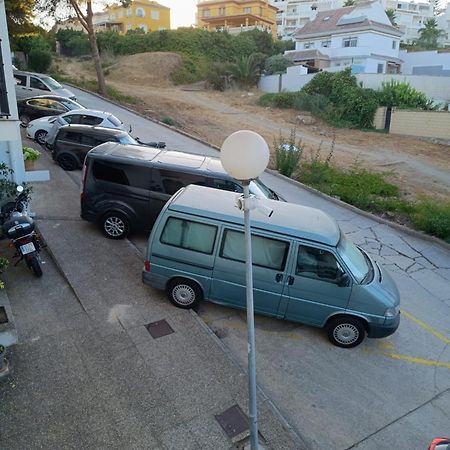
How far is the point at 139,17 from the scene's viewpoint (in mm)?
70750

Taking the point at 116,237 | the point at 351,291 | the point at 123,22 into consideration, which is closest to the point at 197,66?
the point at 123,22

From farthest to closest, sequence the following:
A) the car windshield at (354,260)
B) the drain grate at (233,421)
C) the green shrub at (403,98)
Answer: the green shrub at (403,98) → the car windshield at (354,260) → the drain grate at (233,421)

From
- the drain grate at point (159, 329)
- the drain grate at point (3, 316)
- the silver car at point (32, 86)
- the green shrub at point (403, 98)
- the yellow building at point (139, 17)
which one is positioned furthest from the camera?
the yellow building at point (139, 17)

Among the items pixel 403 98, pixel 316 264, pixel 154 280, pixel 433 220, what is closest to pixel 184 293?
pixel 154 280

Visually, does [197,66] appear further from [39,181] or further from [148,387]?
[148,387]

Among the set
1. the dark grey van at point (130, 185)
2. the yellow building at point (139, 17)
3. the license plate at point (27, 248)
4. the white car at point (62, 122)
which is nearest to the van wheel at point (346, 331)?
the dark grey van at point (130, 185)

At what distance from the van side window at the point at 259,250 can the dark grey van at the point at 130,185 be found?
2.37m

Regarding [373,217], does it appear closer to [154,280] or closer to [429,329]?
[429,329]

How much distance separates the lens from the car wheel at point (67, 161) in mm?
11859

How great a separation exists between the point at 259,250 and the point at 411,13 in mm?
121368

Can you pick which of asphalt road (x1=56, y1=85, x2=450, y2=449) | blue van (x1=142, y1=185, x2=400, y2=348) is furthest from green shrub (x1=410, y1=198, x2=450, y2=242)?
blue van (x1=142, y1=185, x2=400, y2=348)

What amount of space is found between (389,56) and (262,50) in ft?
50.5

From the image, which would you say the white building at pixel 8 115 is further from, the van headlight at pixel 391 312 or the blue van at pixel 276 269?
the van headlight at pixel 391 312

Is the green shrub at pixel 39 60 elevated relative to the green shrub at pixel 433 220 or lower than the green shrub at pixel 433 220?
elevated
